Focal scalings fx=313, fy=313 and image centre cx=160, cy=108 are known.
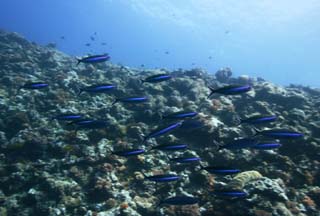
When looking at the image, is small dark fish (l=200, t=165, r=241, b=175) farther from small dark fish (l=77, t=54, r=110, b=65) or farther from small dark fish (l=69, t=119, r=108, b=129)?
small dark fish (l=77, t=54, r=110, b=65)

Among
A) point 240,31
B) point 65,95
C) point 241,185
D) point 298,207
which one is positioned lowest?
point 298,207

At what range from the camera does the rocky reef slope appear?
25.8ft

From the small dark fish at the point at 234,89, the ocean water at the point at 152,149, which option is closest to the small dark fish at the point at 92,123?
the ocean water at the point at 152,149

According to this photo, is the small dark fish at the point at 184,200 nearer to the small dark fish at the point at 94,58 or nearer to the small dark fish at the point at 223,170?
the small dark fish at the point at 223,170

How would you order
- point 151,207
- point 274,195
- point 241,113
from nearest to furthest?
point 274,195 < point 151,207 < point 241,113

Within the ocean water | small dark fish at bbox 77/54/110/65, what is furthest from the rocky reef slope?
small dark fish at bbox 77/54/110/65

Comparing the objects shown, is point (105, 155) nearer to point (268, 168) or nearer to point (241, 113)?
point (268, 168)

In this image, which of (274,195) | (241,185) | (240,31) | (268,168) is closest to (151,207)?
(241,185)

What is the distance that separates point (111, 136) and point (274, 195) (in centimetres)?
588

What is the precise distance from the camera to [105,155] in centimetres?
979

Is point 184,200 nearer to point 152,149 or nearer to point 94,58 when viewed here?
point 152,149

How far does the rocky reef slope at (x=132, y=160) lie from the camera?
7855 millimetres

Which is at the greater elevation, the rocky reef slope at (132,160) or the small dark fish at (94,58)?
the small dark fish at (94,58)

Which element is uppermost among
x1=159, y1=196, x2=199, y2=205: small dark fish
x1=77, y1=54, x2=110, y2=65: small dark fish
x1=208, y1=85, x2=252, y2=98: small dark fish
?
x1=77, y1=54, x2=110, y2=65: small dark fish
